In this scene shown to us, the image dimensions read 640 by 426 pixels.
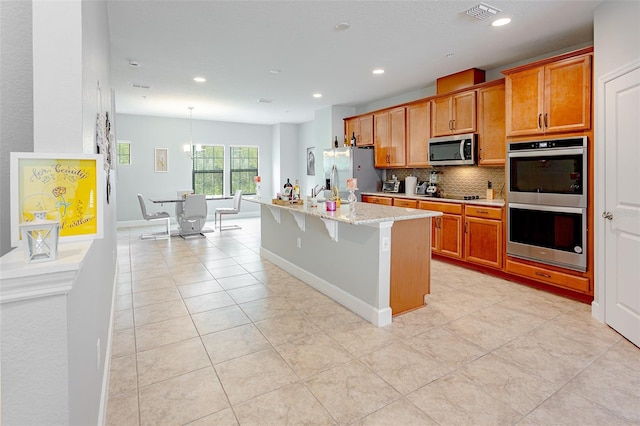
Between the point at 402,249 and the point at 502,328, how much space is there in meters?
1.04

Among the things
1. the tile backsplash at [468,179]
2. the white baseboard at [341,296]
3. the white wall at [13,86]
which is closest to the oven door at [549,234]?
the tile backsplash at [468,179]

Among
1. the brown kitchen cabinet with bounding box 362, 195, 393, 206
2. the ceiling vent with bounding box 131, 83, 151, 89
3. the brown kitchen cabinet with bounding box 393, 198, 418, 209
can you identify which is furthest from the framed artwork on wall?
the brown kitchen cabinet with bounding box 393, 198, 418, 209

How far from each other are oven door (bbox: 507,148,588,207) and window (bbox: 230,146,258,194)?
7.73m

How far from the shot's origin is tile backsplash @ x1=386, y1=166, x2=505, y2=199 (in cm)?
491

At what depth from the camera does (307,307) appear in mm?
3348

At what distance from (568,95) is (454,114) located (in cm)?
169

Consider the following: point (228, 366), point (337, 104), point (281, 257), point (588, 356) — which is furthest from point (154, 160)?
point (588, 356)

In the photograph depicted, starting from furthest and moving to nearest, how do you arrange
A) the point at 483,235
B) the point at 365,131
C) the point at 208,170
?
1. the point at 208,170
2. the point at 365,131
3. the point at 483,235

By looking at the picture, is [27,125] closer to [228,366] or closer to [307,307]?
[228,366]

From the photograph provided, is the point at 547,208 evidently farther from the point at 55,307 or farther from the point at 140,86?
the point at 140,86

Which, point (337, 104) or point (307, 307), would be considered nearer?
point (307, 307)

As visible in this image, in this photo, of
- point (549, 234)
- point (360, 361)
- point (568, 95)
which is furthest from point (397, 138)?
point (360, 361)

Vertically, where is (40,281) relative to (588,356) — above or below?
above

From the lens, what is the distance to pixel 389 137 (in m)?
A: 6.25
